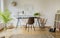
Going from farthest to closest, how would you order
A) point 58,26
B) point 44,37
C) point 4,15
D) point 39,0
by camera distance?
point 39,0, point 58,26, point 4,15, point 44,37

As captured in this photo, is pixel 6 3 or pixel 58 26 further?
pixel 6 3

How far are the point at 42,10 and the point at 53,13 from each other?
2.45 feet

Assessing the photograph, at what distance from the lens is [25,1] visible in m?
8.25

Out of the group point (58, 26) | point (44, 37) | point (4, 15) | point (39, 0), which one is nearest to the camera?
point (44, 37)

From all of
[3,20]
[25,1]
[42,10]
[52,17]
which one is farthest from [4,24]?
[52,17]

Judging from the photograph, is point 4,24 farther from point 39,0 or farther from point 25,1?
point 39,0

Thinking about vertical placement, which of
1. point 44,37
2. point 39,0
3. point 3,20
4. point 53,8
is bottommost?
point 44,37

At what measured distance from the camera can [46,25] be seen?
27.5 feet

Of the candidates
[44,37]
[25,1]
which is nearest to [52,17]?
[25,1]

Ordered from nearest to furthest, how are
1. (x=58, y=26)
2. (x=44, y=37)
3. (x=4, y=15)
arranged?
(x=44, y=37) < (x=4, y=15) < (x=58, y=26)

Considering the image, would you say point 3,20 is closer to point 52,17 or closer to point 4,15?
point 4,15

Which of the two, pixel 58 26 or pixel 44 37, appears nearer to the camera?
pixel 44 37

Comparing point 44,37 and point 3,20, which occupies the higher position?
point 3,20

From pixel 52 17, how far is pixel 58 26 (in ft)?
3.85
